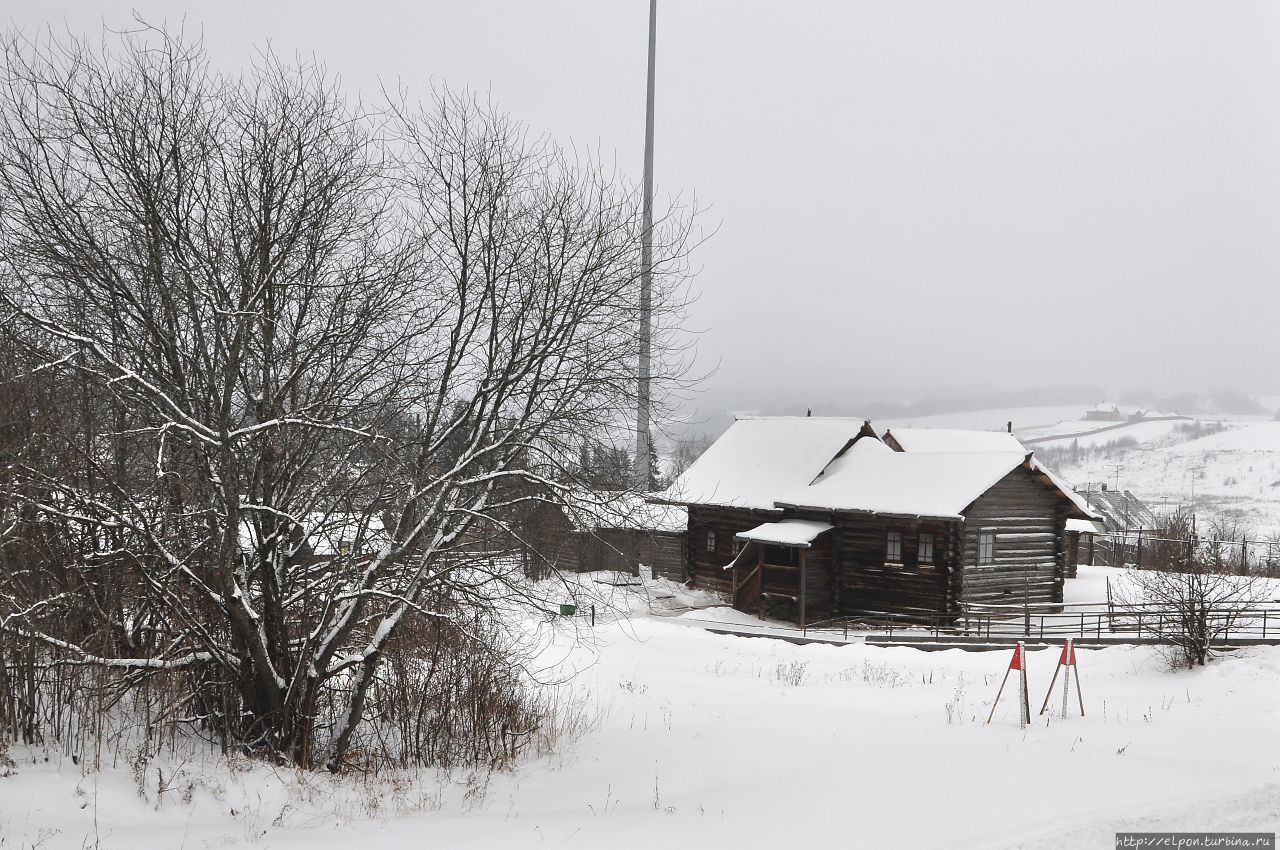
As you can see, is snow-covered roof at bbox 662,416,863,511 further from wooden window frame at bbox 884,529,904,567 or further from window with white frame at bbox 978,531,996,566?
window with white frame at bbox 978,531,996,566

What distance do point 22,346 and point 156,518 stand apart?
6.18ft

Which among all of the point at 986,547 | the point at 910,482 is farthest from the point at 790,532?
the point at 986,547

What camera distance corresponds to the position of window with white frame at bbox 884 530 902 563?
92.3 ft

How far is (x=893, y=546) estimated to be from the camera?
28250mm

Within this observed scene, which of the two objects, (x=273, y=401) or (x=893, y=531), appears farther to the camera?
(x=893, y=531)

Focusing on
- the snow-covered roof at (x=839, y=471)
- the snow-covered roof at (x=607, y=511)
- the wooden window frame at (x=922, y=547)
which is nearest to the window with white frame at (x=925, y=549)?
the wooden window frame at (x=922, y=547)

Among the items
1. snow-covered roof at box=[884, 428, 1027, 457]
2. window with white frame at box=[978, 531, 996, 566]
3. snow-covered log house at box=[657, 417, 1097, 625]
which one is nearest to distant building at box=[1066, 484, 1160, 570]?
snow-covered roof at box=[884, 428, 1027, 457]

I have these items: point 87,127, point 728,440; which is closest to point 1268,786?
point 87,127

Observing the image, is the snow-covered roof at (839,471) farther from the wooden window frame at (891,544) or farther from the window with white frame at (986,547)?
the window with white frame at (986,547)

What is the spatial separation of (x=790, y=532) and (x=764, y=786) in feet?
63.0

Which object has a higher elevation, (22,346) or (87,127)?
(87,127)

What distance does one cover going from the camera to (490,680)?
10578mm

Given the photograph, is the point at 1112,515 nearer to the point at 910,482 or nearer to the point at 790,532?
the point at 910,482

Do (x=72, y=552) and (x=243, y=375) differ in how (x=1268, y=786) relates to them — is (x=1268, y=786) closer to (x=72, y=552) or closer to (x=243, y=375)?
(x=243, y=375)
